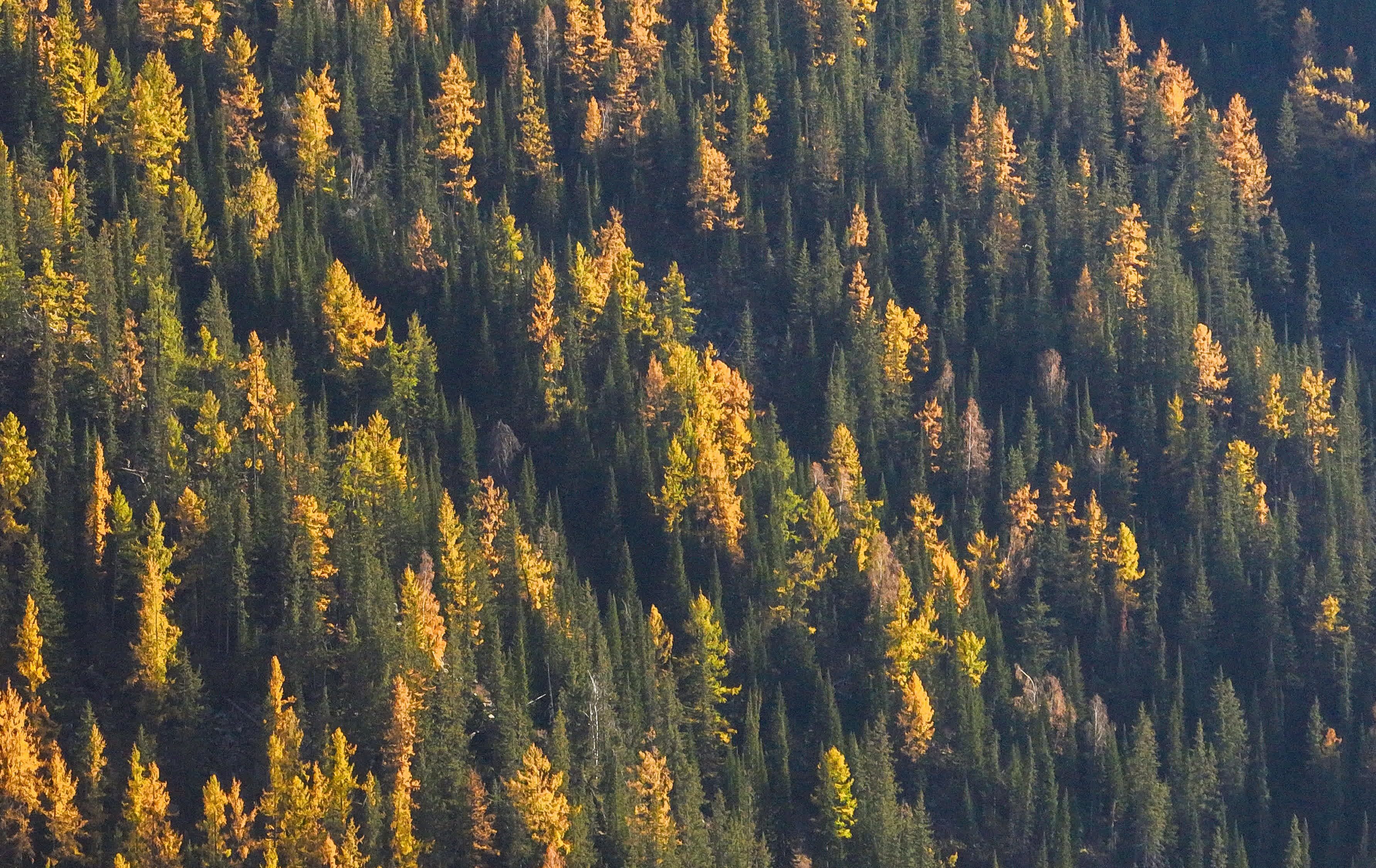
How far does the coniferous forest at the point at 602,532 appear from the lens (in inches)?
5069

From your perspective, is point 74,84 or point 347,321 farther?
point 74,84

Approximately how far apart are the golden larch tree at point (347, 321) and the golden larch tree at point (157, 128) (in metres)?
19.9

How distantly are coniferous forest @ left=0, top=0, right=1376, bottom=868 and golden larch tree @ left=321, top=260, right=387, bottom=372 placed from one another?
45 cm

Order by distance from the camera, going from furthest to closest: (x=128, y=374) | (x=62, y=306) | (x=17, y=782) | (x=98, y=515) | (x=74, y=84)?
(x=74, y=84) → (x=62, y=306) → (x=128, y=374) → (x=98, y=515) → (x=17, y=782)

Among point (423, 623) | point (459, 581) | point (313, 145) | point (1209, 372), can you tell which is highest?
point (313, 145)

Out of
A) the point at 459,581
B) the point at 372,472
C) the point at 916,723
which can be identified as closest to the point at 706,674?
the point at 916,723

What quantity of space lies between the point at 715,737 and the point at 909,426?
46.6 m

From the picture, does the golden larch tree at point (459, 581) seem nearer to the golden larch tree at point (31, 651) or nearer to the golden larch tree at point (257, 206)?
the golden larch tree at point (31, 651)

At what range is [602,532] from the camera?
162 m

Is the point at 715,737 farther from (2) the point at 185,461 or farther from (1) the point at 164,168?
(1) the point at 164,168

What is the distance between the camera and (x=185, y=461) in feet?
469

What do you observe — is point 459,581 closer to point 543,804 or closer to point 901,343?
point 543,804

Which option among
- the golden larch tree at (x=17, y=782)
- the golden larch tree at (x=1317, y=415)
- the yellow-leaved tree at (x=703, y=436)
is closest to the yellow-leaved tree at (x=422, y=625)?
the golden larch tree at (x=17, y=782)

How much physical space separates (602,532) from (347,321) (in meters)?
26.2
